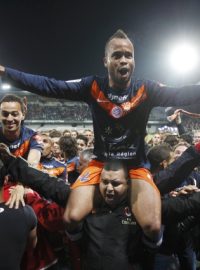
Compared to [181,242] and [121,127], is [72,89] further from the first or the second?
[181,242]

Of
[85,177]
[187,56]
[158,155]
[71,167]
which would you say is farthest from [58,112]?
[85,177]

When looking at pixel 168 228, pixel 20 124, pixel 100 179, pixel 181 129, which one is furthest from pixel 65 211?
pixel 181 129

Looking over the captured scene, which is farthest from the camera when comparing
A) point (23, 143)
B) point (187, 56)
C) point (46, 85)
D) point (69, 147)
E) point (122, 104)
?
point (187, 56)

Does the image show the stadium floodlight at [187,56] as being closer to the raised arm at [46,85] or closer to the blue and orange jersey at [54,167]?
the blue and orange jersey at [54,167]

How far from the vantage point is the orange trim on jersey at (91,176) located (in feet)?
11.0

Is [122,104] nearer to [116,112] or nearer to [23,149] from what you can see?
[116,112]

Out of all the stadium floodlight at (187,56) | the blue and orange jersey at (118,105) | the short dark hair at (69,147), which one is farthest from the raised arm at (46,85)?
the stadium floodlight at (187,56)

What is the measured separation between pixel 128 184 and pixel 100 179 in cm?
26

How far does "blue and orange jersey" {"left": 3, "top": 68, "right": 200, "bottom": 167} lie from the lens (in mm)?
3242

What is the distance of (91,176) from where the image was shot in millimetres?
3377

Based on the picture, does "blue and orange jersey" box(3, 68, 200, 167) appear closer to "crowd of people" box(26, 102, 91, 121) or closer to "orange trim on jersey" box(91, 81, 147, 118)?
"orange trim on jersey" box(91, 81, 147, 118)

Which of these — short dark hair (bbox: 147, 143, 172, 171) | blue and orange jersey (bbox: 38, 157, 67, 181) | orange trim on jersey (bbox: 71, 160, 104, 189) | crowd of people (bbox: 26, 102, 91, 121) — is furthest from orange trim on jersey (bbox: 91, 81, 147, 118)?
crowd of people (bbox: 26, 102, 91, 121)

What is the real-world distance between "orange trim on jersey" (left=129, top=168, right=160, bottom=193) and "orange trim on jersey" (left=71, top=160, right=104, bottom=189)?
0.99ft

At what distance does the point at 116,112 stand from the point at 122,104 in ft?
0.30
